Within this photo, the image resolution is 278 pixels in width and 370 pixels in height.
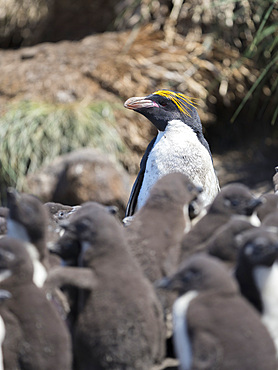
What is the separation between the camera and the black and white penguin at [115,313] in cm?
181

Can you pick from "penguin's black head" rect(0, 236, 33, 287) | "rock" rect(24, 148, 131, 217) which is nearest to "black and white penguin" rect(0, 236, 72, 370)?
"penguin's black head" rect(0, 236, 33, 287)

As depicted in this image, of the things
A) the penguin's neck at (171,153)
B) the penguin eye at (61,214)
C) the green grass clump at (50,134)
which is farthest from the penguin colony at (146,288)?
the green grass clump at (50,134)

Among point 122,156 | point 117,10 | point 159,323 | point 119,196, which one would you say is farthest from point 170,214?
point 117,10

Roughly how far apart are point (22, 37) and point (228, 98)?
12.9 ft

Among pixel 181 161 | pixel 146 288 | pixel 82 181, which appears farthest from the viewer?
pixel 82 181

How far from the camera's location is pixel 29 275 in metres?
1.90

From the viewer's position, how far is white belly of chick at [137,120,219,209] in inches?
148

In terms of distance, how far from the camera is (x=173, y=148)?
12.5ft

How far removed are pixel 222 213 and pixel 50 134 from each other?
5528 mm

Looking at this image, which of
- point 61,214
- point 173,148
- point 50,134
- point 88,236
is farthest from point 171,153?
point 50,134

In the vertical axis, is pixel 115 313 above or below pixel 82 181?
above

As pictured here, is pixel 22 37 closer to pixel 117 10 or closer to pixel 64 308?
pixel 117 10

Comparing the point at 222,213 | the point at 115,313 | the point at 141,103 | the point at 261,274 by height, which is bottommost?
the point at 141,103

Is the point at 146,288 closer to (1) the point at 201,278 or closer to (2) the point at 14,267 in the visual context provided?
(1) the point at 201,278
